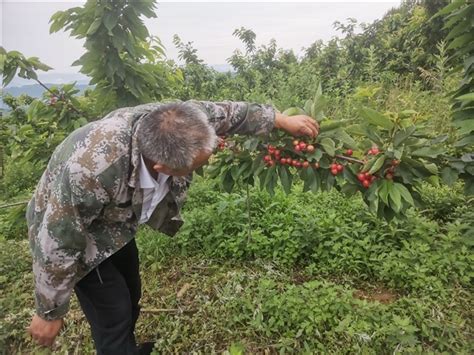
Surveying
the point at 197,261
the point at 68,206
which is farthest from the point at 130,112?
the point at 197,261

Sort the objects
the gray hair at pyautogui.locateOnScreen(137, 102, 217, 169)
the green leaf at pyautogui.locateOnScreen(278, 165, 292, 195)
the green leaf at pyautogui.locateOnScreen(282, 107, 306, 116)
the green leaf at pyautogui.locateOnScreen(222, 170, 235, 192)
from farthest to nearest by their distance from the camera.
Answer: the green leaf at pyautogui.locateOnScreen(222, 170, 235, 192)
the green leaf at pyautogui.locateOnScreen(278, 165, 292, 195)
the green leaf at pyautogui.locateOnScreen(282, 107, 306, 116)
the gray hair at pyautogui.locateOnScreen(137, 102, 217, 169)

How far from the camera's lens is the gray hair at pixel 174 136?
1.13 m

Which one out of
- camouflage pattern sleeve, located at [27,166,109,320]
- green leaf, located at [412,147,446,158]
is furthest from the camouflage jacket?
green leaf, located at [412,147,446,158]

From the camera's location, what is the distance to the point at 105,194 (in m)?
1.24

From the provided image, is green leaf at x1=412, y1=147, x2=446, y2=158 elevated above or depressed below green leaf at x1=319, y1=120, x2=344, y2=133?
below

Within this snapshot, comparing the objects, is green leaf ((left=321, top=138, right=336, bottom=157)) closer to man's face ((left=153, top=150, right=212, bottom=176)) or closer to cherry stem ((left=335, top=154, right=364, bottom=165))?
cherry stem ((left=335, top=154, right=364, bottom=165))

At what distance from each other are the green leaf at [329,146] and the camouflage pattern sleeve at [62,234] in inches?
37.3

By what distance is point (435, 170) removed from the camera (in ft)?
5.30

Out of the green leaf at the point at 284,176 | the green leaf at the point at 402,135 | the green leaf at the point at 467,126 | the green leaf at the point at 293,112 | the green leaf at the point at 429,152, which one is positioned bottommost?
the green leaf at the point at 284,176

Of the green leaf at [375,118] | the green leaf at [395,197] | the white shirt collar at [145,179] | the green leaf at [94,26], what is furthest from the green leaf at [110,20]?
the green leaf at [395,197]

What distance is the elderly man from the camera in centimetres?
117

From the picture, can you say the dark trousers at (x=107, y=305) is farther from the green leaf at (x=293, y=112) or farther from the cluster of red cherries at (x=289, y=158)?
the green leaf at (x=293, y=112)

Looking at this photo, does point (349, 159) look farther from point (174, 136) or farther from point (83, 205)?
point (83, 205)

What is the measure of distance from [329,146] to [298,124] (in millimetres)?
169
